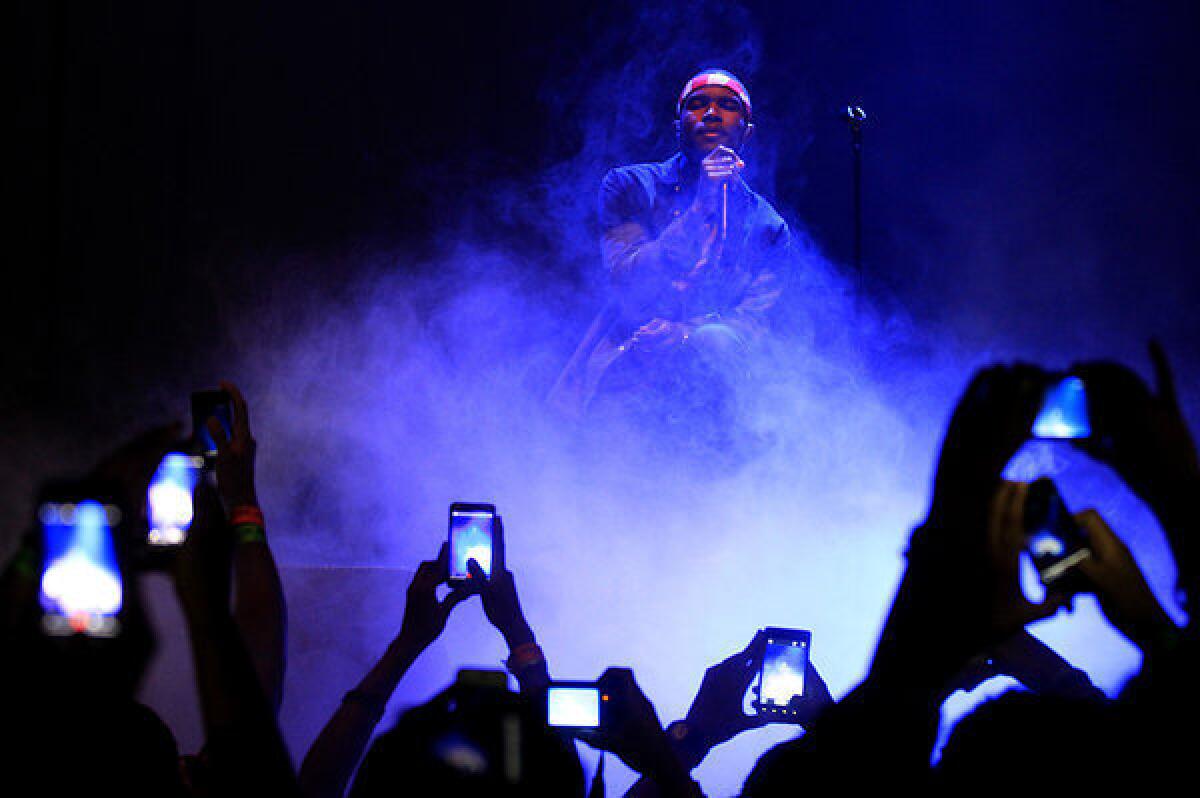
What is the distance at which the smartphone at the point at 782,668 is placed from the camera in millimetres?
2443

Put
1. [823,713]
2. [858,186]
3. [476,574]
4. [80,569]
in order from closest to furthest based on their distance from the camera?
[80,569] → [823,713] → [476,574] → [858,186]

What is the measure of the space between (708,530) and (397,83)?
6.77ft

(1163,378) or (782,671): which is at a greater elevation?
(1163,378)

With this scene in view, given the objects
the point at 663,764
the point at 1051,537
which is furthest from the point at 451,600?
the point at 1051,537

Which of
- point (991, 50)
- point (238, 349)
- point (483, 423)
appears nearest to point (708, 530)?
point (483, 423)

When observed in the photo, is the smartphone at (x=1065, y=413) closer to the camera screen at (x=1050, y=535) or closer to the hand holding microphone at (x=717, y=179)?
the camera screen at (x=1050, y=535)

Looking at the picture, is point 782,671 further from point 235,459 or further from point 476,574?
point 235,459

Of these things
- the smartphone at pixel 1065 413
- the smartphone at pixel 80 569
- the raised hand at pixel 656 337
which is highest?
the raised hand at pixel 656 337

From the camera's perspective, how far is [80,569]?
1.02 m

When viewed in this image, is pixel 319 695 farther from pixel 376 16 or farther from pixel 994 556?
pixel 994 556

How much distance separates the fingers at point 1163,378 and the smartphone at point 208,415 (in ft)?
4.20

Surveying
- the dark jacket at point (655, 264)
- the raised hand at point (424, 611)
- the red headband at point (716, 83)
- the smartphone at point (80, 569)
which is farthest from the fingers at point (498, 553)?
the red headband at point (716, 83)

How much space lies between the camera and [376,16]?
414 centimetres

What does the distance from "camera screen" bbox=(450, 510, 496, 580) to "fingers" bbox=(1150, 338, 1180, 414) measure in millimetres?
1576
